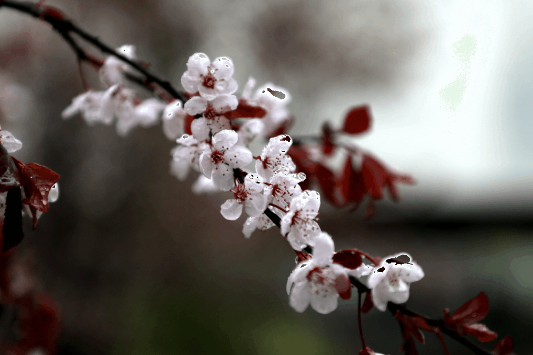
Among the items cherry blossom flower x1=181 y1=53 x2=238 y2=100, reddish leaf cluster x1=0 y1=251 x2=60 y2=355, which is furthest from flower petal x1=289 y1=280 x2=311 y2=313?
reddish leaf cluster x1=0 y1=251 x2=60 y2=355

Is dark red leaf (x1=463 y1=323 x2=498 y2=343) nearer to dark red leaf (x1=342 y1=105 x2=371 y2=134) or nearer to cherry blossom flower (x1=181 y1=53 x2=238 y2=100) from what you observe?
cherry blossom flower (x1=181 y1=53 x2=238 y2=100)

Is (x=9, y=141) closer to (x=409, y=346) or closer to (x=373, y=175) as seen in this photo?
(x=409, y=346)

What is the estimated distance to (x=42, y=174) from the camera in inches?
12.7

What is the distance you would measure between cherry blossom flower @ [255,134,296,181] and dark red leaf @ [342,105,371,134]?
436 millimetres

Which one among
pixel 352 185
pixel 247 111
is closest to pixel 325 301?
pixel 247 111

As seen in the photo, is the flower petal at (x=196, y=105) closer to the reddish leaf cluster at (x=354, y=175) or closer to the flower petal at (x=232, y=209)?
the flower petal at (x=232, y=209)

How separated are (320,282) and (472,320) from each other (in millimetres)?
177

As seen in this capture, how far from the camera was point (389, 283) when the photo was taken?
0.31m

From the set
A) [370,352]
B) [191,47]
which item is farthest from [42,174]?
[191,47]

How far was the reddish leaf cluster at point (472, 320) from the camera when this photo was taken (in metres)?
0.34

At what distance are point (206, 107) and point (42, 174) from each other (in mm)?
175

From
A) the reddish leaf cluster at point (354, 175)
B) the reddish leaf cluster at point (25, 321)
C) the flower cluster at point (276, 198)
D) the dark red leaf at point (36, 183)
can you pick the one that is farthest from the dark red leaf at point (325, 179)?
the reddish leaf cluster at point (25, 321)

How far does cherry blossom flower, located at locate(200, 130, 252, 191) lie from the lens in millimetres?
335

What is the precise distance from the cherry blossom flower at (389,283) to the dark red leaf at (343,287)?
28mm
